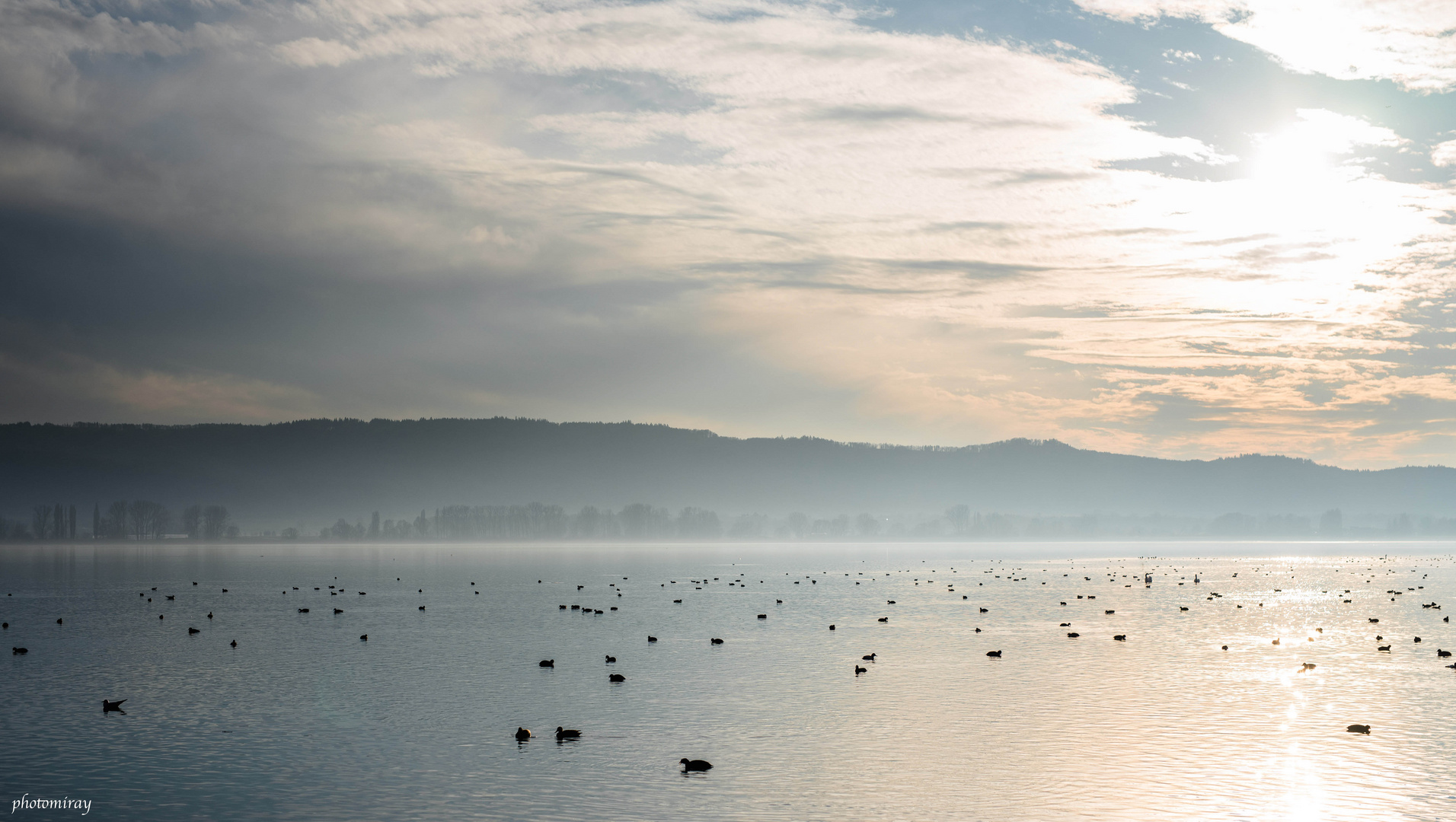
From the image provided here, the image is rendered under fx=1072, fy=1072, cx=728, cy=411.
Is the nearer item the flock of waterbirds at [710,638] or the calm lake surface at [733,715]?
the calm lake surface at [733,715]

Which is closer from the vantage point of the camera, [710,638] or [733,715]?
[733,715]

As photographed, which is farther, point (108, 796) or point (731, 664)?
point (731, 664)

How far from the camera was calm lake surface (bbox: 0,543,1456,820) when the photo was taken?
86.3 feet

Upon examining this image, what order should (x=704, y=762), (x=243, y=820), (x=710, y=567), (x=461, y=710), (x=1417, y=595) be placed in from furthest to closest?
(x=710, y=567) < (x=1417, y=595) < (x=461, y=710) < (x=704, y=762) < (x=243, y=820)

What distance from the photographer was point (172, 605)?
88.1m

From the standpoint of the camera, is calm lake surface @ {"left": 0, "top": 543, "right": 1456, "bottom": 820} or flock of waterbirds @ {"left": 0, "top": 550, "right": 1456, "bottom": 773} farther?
flock of waterbirds @ {"left": 0, "top": 550, "right": 1456, "bottom": 773}

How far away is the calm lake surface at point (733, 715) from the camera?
26.3 meters

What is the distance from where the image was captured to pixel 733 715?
36781 millimetres

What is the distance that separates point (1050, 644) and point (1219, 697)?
58.0 feet

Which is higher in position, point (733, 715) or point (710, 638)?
point (733, 715)

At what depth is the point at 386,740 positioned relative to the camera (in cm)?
3300

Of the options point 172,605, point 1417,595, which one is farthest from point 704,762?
point 1417,595

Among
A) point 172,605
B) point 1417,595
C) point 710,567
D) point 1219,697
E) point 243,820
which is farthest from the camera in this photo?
point 710,567

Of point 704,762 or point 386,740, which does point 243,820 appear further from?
point 704,762
